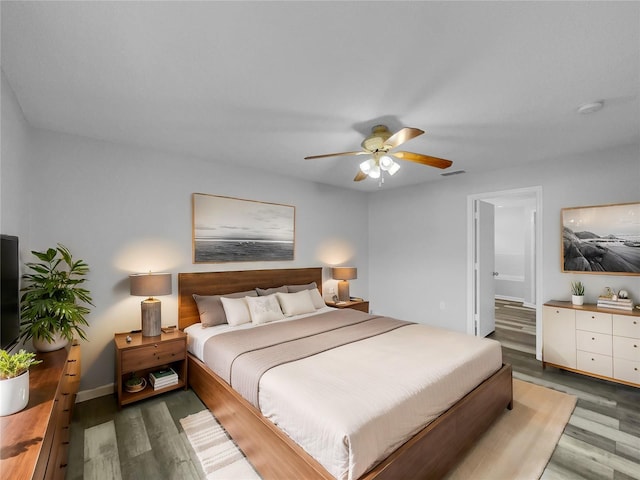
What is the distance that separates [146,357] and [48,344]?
74cm

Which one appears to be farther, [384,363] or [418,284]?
[418,284]

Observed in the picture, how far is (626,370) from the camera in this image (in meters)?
3.03

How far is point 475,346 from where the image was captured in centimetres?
255

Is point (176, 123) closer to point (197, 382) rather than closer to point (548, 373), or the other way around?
point (197, 382)

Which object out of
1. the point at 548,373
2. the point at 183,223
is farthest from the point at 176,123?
the point at 548,373

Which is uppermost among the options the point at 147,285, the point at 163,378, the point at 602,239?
the point at 602,239

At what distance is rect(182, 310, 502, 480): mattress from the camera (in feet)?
4.89

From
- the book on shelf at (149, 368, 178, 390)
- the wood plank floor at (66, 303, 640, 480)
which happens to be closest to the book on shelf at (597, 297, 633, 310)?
the wood plank floor at (66, 303, 640, 480)

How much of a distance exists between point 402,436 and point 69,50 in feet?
9.35

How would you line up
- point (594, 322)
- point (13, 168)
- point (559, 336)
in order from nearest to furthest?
1. point (13, 168)
2. point (594, 322)
3. point (559, 336)

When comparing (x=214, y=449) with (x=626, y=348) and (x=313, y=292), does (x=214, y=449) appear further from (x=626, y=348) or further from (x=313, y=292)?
(x=626, y=348)

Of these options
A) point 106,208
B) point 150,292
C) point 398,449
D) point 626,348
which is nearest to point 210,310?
point 150,292

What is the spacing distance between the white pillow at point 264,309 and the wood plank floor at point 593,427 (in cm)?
260

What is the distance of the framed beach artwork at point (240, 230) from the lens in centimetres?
364
